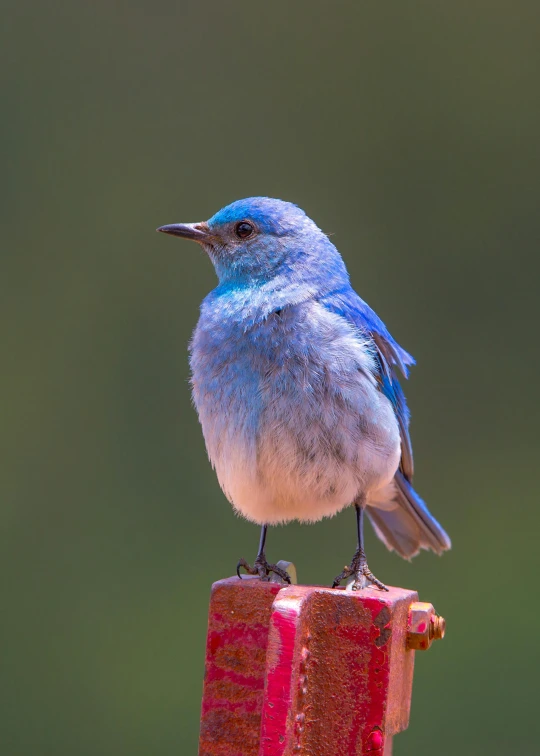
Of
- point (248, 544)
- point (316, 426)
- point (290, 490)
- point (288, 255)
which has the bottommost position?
point (248, 544)

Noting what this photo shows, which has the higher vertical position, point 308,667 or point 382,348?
point 382,348

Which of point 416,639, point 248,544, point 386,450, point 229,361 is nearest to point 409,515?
point 386,450

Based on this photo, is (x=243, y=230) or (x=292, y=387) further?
(x=243, y=230)

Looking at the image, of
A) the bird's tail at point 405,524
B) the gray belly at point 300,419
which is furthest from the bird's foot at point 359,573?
the bird's tail at point 405,524

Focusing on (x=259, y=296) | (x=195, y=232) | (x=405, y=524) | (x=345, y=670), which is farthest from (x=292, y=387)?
(x=345, y=670)

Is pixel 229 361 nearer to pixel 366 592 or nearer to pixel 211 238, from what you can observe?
pixel 211 238

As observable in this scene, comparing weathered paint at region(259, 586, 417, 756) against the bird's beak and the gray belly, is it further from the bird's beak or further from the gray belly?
the bird's beak

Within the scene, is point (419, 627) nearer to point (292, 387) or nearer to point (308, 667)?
point (308, 667)
